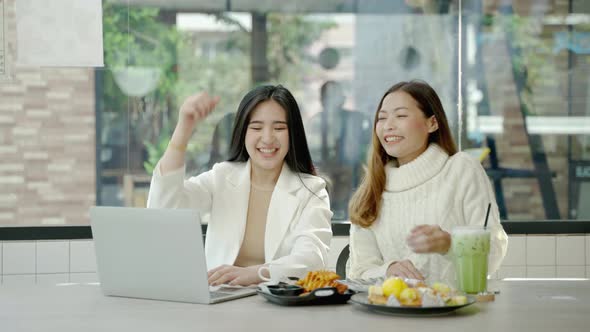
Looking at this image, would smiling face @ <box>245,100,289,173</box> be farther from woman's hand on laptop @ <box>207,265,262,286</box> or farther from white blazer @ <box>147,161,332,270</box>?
woman's hand on laptop @ <box>207,265,262,286</box>

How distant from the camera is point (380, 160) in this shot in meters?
2.63

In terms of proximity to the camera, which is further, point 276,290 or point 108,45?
point 108,45

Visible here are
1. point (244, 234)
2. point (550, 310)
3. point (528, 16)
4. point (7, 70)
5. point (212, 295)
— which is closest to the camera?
point (550, 310)

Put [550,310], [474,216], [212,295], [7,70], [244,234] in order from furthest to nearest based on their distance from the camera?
[7,70]
[244,234]
[474,216]
[212,295]
[550,310]

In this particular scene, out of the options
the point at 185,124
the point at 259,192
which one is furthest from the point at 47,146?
the point at 185,124

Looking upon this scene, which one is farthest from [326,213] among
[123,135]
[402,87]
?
[123,135]

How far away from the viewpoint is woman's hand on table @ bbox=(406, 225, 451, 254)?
2139 millimetres

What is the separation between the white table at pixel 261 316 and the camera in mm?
1750

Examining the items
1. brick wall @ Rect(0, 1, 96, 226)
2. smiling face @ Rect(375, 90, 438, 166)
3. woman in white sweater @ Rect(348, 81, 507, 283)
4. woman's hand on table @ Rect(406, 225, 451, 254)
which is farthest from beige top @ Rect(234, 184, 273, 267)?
brick wall @ Rect(0, 1, 96, 226)

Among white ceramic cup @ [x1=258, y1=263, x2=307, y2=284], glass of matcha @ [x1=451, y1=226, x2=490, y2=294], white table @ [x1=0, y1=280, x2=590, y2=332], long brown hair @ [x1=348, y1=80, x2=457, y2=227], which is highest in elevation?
long brown hair @ [x1=348, y1=80, x2=457, y2=227]

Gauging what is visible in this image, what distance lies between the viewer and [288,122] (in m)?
2.72

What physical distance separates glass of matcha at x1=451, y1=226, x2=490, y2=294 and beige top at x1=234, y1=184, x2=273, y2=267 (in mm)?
803

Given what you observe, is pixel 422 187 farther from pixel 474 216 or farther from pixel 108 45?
pixel 108 45

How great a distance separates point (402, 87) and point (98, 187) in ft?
6.28
